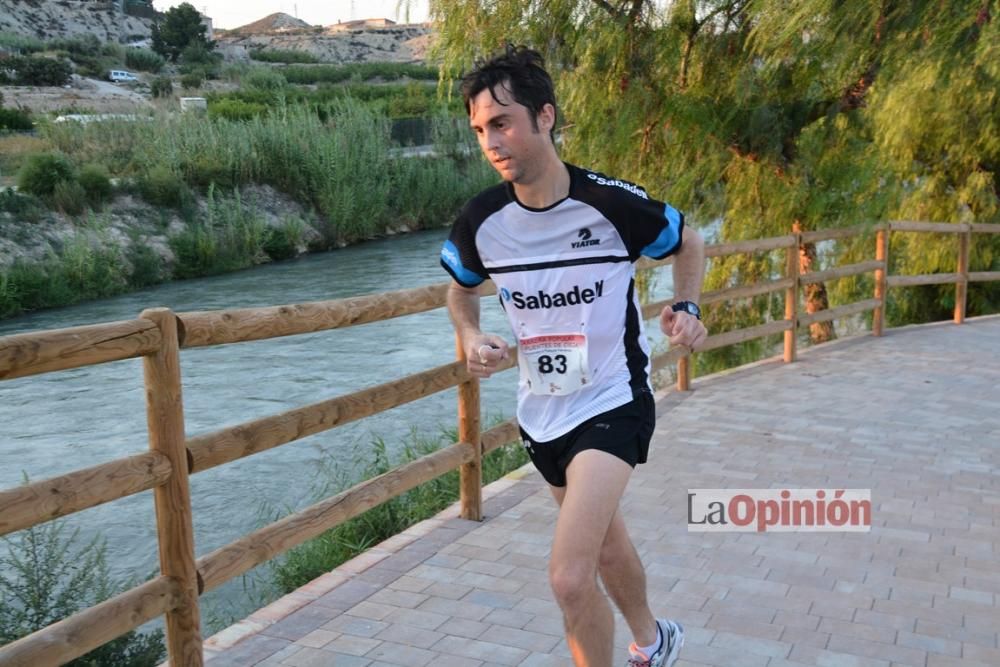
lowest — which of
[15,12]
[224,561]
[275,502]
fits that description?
[275,502]

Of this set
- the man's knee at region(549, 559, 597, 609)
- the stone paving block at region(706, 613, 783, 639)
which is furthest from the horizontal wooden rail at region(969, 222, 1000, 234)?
the man's knee at region(549, 559, 597, 609)

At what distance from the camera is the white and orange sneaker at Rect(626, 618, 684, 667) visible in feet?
11.0

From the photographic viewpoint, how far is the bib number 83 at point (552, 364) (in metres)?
3.12

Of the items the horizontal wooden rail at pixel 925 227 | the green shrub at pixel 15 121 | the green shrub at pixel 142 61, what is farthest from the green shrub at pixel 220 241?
the green shrub at pixel 142 61

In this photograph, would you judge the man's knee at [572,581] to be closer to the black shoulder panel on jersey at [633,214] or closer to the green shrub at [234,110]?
the black shoulder panel on jersey at [633,214]

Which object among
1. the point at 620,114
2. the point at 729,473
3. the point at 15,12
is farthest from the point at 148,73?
the point at 729,473

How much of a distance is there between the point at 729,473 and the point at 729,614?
2.03 meters

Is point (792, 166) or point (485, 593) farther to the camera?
point (792, 166)

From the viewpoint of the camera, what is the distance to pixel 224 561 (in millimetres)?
3658

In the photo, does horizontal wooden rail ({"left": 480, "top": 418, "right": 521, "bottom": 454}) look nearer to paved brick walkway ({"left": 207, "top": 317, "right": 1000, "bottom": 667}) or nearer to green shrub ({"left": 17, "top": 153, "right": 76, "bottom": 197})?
paved brick walkway ({"left": 207, "top": 317, "right": 1000, "bottom": 667})

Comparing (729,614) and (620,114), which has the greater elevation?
(620,114)

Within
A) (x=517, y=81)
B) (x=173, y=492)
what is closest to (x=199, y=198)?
(x=173, y=492)

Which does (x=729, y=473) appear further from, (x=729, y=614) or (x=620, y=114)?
(x=620, y=114)

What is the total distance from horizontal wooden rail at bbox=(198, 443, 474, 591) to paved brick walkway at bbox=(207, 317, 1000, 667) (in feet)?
1.09
